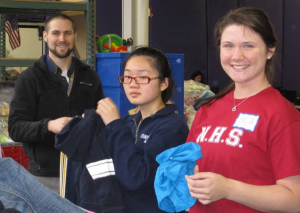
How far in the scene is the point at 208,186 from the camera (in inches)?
45.3

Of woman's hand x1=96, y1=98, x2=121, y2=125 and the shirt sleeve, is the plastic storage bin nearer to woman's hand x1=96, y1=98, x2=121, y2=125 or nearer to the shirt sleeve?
the shirt sleeve

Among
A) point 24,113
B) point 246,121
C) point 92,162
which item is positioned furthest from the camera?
point 24,113

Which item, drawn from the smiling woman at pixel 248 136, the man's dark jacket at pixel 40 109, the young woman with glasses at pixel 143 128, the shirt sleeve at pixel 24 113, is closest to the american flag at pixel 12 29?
the man's dark jacket at pixel 40 109

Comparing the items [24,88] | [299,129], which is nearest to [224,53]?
[299,129]

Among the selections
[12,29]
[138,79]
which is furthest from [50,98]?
[12,29]

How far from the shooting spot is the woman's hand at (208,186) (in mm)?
1151

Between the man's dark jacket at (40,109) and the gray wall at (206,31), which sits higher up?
the gray wall at (206,31)

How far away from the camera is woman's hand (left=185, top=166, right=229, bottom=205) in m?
1.15

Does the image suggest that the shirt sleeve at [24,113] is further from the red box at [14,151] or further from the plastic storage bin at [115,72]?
the plastic storage bin at [115,72]

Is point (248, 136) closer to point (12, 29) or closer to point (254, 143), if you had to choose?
point (254, 143)

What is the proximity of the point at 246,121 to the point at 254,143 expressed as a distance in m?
0.08

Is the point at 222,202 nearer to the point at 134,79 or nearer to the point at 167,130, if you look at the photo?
the point at 167,130

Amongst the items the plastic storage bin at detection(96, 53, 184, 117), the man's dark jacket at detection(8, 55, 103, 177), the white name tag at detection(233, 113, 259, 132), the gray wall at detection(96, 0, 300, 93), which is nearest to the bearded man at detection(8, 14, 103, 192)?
the man's dark jacket at detection(8, 55, 103, 177)

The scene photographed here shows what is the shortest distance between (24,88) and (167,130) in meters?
1.06
